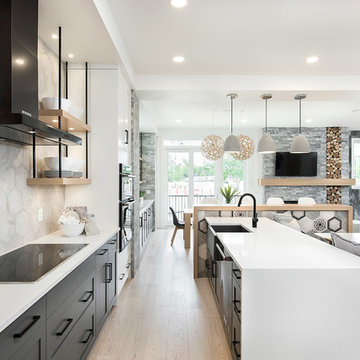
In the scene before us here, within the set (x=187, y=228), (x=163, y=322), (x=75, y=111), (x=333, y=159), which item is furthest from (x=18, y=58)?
(x=333, y=159)

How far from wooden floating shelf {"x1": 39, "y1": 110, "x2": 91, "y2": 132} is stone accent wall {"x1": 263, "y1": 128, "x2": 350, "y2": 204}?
562 centimetres

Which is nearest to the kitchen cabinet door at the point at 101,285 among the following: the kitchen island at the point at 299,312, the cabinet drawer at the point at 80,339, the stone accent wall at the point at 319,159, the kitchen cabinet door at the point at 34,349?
the cabinet drawer at the point at 80,339

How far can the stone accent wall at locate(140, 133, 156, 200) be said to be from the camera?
23.6ft

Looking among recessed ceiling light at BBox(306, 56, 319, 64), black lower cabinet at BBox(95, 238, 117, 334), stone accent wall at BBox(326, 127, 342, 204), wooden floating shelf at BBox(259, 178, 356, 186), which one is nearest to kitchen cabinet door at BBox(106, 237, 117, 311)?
black lower cabinet at BBox(95, 238, 117, 334)

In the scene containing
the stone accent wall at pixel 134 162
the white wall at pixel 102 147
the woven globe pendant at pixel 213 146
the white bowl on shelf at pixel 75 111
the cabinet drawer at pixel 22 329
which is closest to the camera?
the cabinet drawer at pixel 22 329

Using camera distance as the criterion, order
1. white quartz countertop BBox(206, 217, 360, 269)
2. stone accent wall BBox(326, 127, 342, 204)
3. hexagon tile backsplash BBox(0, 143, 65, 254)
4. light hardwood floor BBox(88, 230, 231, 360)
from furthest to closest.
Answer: stone accent wall BBox(326, 127, 342, 204) < light hardwood floor BBox(88, 230, 231, 360) < hexagon tile backsplash BBox(0, 143, 65, 254) < white quartz countertop BBox(206, 217, 360, 269)

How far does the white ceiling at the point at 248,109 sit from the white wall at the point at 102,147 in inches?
37.9

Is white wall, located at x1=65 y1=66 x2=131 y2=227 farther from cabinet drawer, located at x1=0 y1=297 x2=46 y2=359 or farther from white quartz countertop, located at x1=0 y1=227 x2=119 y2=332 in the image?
cabinet drawer, located at x1=0 y1=297 x2=46 y2=359

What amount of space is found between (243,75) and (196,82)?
621 mm

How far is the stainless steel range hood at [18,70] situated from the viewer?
57.6 inches

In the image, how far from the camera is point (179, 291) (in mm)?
3377

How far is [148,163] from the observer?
7.20 m

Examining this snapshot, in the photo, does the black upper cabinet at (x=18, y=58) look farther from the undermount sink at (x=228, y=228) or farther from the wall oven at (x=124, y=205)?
the undermount sink at (x=228, y=228)

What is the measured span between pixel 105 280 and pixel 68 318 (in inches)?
33.0
